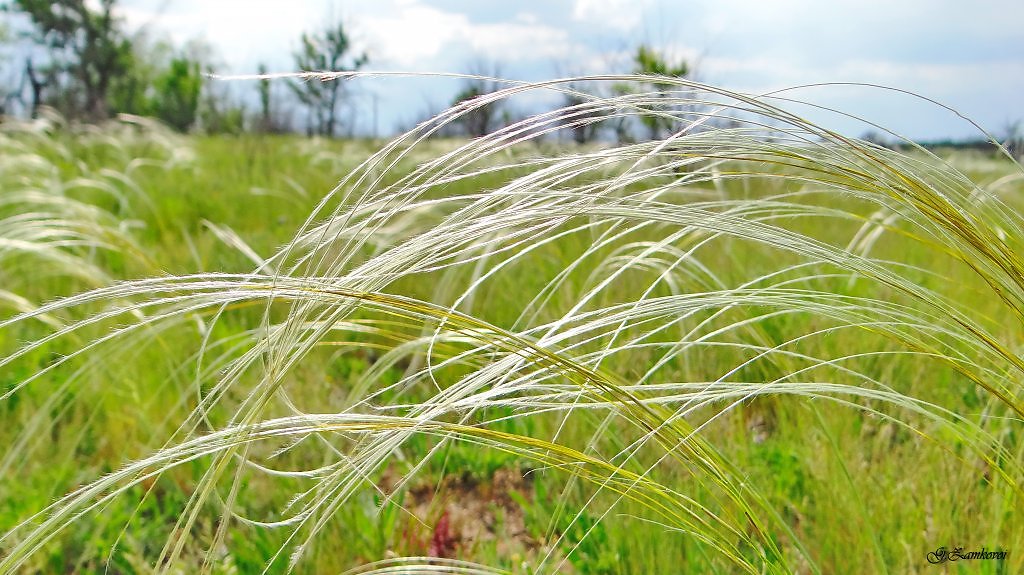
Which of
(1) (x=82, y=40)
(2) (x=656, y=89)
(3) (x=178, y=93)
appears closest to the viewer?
(2) (x=656, y=89)

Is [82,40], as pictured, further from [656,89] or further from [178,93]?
[656,89]

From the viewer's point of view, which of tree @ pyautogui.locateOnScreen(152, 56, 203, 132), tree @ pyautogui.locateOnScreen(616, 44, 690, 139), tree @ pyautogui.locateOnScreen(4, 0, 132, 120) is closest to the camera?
tree @ pyautogui.locateOnScreen(616, 44, 690, 139)

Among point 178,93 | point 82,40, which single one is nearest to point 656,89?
point 82,40

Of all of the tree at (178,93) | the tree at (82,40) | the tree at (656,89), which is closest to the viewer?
the tree at (656,89)

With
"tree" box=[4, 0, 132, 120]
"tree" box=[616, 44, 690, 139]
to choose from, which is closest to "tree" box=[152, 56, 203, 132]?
"tree" box=[4, 0, 132, 120]

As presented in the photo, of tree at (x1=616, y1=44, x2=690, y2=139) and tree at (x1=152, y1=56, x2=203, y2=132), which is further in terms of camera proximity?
tree at (x1=152, y1=56, x2=203, y2=132)

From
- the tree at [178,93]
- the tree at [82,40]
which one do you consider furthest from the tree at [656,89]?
the tree at [178,93]

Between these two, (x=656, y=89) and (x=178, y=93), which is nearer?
(x=656, y=89)

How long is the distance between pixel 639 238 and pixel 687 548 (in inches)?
98.8

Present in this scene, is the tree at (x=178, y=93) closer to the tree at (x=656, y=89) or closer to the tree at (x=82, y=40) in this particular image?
the tree at (x=82, y=40)

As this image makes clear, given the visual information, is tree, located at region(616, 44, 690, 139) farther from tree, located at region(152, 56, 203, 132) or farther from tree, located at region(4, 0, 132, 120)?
tree, located at region(152, 56, 203, 132)

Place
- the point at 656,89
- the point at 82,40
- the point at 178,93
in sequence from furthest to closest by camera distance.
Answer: the point at 178,93, the point at 82,40, the point at 656,89

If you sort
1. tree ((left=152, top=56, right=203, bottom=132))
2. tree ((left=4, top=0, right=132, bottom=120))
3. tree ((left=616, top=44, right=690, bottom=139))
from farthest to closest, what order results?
1. tree ((left=152, top=56, right=203, bottom=132))
2. tree ((left=4, top=0, right=132, bottom=120))
3. tree ((left=616, top=44, right=690, bottom=139))

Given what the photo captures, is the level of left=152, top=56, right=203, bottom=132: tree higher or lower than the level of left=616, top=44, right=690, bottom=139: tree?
lower
